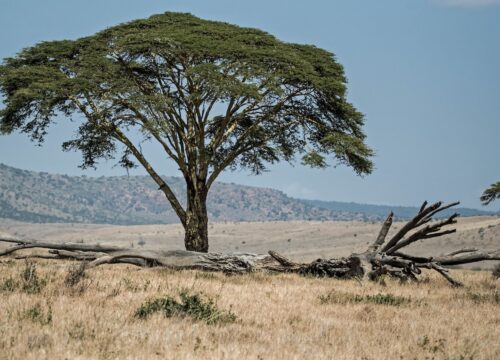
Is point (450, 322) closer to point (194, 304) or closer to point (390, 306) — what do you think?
point (390, 306)

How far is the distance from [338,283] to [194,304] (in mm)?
8141

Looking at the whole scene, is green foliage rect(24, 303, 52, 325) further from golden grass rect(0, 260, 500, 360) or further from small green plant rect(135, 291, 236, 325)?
small green plant rect(135, 291, 236, 325)

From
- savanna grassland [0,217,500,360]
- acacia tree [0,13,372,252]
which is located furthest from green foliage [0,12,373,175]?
savanna grassland [0,217,500,360]

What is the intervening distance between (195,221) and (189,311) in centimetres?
1772

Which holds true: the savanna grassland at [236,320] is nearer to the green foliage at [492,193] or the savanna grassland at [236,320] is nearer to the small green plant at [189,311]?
the small green plant at [189,311]

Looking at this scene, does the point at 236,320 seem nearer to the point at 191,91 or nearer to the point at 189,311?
the point at 189,311

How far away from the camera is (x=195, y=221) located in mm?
28281

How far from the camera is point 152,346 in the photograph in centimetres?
798

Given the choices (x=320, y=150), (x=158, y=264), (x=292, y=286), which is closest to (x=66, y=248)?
(x=158, y=264)

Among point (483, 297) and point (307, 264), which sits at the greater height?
point (307, 264)

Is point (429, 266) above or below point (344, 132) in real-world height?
below

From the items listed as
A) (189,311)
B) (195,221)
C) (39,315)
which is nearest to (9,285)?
(39,315)

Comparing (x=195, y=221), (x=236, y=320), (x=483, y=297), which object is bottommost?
(x=483, y=297)

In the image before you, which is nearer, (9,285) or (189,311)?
(189,311)
